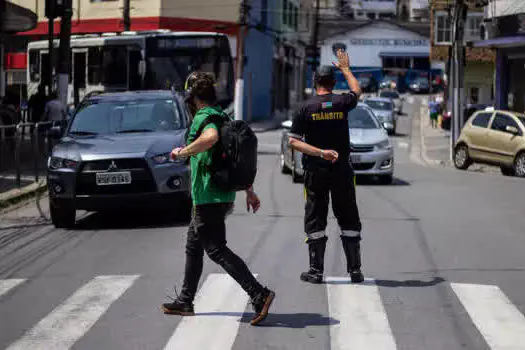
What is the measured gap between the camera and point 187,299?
286 inches

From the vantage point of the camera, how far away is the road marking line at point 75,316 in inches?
258

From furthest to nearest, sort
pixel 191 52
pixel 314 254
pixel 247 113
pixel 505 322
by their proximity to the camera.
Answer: pixel 247 113 < pixel 191 52 < pixel 314 254 < pixel 505 322

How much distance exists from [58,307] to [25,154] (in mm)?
10265

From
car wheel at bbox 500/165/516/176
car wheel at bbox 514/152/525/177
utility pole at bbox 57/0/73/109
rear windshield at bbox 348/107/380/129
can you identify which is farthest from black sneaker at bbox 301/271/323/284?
utility pole at bbox 57/0/73/109

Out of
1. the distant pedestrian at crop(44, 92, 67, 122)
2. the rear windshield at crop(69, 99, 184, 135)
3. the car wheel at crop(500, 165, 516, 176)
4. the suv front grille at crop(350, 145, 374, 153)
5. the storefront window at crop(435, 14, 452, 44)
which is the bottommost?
the car wheel at crop(500, 165, 516, 176)

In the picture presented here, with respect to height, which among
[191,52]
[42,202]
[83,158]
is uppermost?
[191,52]

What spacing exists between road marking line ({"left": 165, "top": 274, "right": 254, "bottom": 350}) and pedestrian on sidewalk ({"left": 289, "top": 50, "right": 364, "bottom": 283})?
0.83m

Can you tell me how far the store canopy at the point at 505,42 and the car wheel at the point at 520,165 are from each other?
1164cm

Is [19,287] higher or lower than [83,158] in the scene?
lower

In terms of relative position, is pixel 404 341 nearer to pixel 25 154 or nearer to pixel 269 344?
pixel 269 344

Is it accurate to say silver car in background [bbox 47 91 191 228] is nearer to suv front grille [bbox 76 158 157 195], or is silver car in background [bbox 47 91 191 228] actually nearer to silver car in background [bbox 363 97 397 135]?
suv front grille [bbox 76 158 157 195]

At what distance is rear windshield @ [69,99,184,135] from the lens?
13.6 m

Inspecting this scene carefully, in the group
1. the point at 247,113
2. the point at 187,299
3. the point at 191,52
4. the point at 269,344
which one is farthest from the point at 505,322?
the point at 247,113

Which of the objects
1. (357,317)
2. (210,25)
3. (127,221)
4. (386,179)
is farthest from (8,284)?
(210,25)
